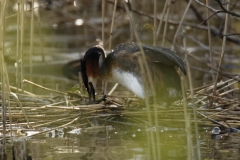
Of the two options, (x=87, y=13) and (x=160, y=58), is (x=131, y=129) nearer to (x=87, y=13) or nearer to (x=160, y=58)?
(x=160, y=58)

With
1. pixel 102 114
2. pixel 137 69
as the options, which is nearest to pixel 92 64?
pixel 137 69

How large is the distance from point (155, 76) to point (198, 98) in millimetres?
689

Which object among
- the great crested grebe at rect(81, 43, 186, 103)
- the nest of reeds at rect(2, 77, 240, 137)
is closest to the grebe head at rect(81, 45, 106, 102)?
the great crested grebe at rect(81, 43, 186, 103)

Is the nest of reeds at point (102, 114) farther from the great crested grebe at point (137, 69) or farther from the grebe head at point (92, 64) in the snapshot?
the grebe head at point (92, 64)

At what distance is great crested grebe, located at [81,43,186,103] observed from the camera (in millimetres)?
5535

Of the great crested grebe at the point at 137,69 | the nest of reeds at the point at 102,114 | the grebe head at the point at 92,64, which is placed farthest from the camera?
the grebe head at the point at 92,64

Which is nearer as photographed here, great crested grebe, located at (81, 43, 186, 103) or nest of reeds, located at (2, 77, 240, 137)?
nest of reeds, located at (2, 77, 240, 137)

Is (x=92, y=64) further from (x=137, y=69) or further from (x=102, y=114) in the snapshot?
(x=102, y=114)

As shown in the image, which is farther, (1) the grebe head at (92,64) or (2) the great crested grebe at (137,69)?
(1) the grebe head at (92,64)

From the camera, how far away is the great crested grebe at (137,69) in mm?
5535

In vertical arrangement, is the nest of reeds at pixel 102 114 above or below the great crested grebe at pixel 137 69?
below

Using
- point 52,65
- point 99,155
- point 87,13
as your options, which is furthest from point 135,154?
point 87,13

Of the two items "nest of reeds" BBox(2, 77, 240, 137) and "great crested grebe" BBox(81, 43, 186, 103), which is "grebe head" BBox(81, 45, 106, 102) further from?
"nest of reeds" BBox(2, 77, 240, 137)

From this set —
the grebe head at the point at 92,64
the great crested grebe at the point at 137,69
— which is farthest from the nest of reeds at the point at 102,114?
the grebe head at the point at 92,64
